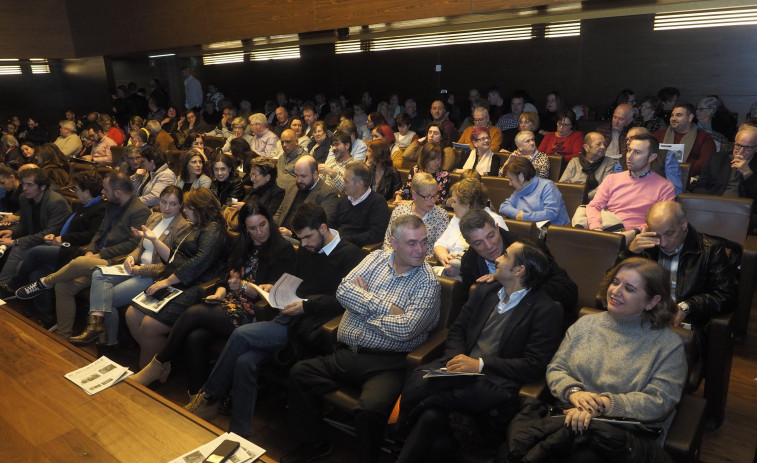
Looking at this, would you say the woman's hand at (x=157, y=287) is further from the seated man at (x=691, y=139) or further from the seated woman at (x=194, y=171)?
the seated man at (x=691, y=139)

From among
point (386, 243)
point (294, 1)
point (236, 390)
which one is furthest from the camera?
point (294, 1)

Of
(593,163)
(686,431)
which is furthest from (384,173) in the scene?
(686,431)

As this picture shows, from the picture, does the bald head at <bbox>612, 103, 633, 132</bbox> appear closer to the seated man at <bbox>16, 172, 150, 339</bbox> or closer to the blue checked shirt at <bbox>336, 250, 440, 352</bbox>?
the blue checked shirt at <bbox>336, 250, 440, 352</bbox>

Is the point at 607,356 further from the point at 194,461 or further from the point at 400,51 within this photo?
the point at 400,51

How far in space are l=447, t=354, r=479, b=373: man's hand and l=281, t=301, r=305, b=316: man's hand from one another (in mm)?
931

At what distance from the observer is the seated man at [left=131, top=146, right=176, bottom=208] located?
17.0 ft

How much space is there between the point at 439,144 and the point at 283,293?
256cm

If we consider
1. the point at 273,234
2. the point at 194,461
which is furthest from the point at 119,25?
the point at 194,461

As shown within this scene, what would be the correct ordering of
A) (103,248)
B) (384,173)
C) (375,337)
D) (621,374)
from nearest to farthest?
(621,374) → (375,337) → (103,248) → (384,173)

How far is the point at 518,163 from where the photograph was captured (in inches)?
146

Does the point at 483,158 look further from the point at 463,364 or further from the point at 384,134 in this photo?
the point at 463,364

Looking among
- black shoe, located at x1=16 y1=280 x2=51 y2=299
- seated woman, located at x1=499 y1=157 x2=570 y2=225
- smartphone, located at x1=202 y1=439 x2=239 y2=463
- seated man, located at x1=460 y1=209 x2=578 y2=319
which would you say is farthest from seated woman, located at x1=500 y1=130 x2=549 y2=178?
black shoe, located at x1=16 y1=280 x2=51 y2=299

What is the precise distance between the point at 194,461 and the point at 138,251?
2.40 m

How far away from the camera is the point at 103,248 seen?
4.12 m
